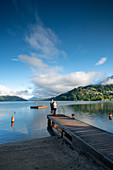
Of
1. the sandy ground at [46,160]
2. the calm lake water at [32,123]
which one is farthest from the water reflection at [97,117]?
the sandy ground at [46,160]

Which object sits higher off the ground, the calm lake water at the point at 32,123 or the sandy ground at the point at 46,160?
the sandy ground at the point at 46,160

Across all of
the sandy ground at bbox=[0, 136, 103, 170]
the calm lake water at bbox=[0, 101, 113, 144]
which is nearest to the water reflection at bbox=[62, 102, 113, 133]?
the calm lake water at bbox=[0, 101, 113, 144]

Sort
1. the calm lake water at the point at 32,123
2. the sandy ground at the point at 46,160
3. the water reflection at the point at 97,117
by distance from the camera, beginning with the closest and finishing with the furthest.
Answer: the sandy ground at the point at 46,160 → the calm lake water at the point at 32,123 → the water reflection at the point at 97,117

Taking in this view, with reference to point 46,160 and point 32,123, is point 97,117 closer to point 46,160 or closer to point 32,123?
point 32,123

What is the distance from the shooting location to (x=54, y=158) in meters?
8.02

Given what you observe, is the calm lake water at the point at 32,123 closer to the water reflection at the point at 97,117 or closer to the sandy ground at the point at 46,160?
the water reflection at the point at 97,117

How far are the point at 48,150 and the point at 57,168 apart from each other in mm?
2915

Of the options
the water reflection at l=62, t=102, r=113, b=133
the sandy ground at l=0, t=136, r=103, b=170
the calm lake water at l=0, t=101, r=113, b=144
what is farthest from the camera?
the water reflection at l=62, t=102, r=113, b=133

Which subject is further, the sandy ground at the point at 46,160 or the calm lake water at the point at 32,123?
the calm lake water at the point at 32,123

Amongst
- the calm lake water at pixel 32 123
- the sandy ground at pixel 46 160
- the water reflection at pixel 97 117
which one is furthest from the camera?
the water reflection at pixel 97 117

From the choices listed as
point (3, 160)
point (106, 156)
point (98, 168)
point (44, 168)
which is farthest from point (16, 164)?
point (106, 156)

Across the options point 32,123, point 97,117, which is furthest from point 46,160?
point 97,117

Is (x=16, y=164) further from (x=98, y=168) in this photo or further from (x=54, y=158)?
(x=98, y=168)

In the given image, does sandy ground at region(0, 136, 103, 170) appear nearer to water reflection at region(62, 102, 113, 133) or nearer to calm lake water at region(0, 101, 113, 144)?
calm lake water at region(0, 101, 113, 144)
